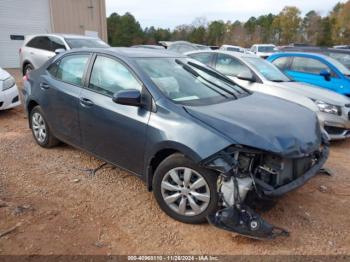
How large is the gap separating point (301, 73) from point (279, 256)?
229 inches

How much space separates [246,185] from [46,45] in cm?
872

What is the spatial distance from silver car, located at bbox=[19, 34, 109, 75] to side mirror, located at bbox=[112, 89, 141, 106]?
6436 millimetres

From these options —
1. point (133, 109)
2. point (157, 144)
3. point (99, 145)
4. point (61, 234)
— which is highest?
point (133, 109)

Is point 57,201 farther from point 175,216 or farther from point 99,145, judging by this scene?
point 175,216

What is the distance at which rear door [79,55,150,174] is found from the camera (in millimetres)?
3182

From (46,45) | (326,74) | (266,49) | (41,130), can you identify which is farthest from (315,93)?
(266,49)

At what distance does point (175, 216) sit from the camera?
9.82 ft

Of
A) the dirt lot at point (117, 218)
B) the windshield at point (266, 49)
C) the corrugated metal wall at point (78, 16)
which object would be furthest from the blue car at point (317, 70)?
the windshield at point (266, 49)

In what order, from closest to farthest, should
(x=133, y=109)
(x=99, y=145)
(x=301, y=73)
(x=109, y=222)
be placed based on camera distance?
(x=109, y=222), (x=133, y=109), (x=99, y=145), (x=301, y=73)

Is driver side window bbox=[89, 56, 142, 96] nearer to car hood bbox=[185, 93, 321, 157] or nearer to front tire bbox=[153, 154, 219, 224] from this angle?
car hood bbox=[185, 93, 321, 157]

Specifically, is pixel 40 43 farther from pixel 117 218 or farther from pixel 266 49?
pixel 266 49

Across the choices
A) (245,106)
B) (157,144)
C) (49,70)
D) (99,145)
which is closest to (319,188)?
(245,106)

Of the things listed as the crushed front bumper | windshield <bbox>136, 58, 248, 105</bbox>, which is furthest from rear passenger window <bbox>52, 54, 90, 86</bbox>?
the crushed front bumper

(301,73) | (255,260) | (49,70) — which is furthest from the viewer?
(301,73)
